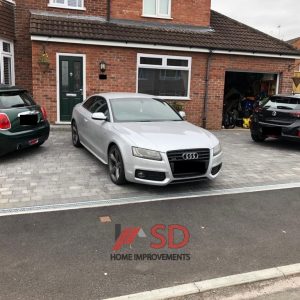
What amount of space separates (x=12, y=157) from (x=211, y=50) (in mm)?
8124

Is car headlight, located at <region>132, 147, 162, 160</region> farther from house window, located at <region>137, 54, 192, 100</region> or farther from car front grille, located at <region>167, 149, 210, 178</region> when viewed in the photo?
house window, located at <region>137, 54, 192, 100</region>

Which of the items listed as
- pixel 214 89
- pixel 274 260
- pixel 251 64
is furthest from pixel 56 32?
pixel 274 260

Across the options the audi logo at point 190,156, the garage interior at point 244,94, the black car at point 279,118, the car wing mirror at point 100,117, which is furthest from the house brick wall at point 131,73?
the audi logo at point 190,156

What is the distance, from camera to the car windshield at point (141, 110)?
7.00 m

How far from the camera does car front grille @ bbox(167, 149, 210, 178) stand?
5621 mm

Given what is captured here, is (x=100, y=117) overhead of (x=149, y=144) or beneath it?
overhead

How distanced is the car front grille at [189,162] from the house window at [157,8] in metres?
9.11

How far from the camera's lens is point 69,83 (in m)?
12.2

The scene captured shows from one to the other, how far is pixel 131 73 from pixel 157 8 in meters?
2.84

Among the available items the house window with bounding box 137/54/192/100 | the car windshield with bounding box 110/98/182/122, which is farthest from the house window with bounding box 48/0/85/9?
the car windshield with bounding box 110/98/182/122

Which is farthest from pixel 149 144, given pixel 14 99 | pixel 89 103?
pixel 14 99

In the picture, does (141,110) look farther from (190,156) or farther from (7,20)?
(7,20)

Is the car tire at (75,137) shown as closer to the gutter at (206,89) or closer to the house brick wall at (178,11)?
the house brick wall at (178,11)

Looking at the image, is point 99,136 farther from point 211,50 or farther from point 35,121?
point 211,50
